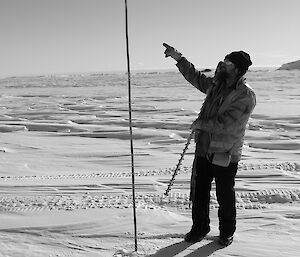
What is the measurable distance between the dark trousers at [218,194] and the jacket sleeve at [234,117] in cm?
31

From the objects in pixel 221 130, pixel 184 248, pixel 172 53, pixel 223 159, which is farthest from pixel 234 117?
pixel 184 248

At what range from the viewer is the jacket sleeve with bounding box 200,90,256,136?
8.94 ft

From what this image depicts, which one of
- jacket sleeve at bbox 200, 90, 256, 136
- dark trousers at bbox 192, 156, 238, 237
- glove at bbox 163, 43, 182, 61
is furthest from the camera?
glove at bbox 163, 43, 182, 61

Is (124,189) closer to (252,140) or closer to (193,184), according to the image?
(193,184)

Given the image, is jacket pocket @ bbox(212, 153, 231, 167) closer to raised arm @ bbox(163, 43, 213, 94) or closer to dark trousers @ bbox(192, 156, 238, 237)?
dark trousers @ bbox(192, 156, 238, 237)

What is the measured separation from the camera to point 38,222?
12.1ft

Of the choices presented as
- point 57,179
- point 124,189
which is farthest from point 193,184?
point 57,179

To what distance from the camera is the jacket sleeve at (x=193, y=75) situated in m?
3.09

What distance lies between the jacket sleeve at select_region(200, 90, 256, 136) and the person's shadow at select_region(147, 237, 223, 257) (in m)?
1.01

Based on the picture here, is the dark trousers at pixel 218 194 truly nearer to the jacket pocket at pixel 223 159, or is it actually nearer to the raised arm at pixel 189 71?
the jacket pocket at pixel 223 159

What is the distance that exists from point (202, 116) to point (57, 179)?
316 centimetres

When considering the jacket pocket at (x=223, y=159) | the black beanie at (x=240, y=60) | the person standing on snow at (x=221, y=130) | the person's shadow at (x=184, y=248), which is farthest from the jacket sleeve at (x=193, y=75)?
the person's shadow at (x=184, y=248)

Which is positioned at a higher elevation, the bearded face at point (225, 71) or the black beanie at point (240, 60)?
the black beanie at point (240, 60)

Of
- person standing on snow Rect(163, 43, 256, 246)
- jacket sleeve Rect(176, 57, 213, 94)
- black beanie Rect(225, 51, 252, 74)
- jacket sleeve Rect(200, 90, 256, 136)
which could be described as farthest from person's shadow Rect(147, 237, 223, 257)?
black beanie Rect(225, 51, 252, 74)
